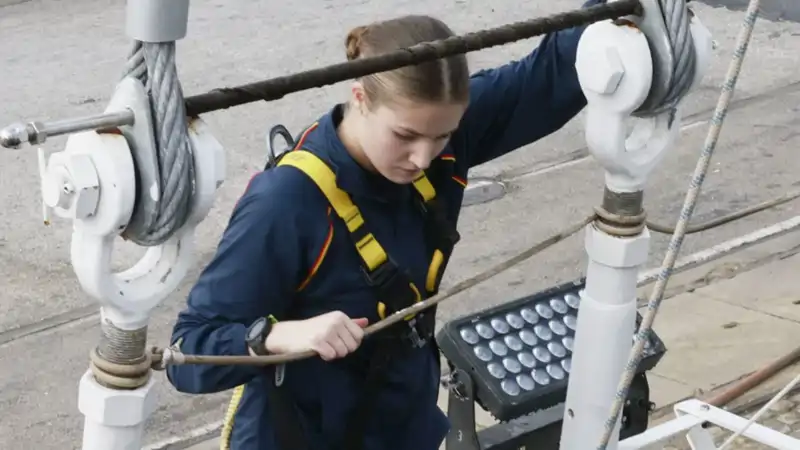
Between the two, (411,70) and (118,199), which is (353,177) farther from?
(118,199)

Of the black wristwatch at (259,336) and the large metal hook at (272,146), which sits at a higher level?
the large metal hook at (272,146)

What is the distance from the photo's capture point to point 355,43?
254 centimetres

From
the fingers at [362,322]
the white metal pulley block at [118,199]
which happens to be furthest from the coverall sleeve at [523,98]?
the white metal pulley block at [118,199]

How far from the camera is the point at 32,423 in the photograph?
458 cm

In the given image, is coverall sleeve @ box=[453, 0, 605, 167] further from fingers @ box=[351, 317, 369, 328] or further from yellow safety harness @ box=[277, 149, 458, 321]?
fingers @ box=[351, 317, 369, 328]

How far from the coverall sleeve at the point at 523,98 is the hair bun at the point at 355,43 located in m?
0.36

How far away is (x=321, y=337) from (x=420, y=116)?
465 millimetres

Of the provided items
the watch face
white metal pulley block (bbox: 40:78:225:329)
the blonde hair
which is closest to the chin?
the blonde hair

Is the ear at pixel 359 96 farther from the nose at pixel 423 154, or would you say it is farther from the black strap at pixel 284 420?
the black strap at pixel 284 420

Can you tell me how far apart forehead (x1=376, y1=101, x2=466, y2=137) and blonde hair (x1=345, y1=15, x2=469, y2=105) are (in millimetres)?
13

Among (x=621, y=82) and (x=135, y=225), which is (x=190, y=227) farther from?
(x=621, y=82)

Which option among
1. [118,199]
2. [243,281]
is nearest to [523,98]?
[243,281]

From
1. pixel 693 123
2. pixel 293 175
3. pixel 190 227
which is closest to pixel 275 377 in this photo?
pixel 293 175

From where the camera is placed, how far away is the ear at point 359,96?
2510 millimetres
